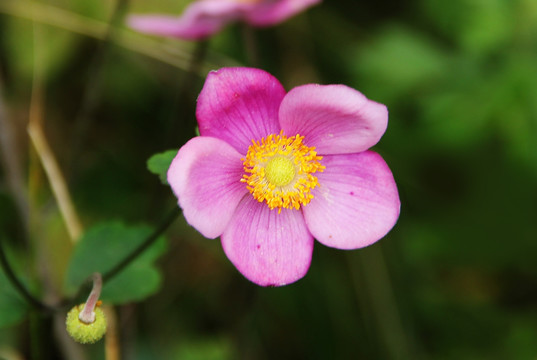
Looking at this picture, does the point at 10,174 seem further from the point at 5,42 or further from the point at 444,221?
the point at 444,221

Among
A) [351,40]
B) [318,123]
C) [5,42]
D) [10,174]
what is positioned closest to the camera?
[318,123]

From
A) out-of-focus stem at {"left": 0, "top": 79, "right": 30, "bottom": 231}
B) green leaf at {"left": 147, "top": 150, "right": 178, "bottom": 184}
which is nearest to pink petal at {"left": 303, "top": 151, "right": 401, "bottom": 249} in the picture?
green leaf at {"left": 147, "top": 150, "right": 178, "bottom": 184}

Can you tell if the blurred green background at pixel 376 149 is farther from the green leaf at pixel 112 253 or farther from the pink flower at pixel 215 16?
the green leaf at pixel 112 253

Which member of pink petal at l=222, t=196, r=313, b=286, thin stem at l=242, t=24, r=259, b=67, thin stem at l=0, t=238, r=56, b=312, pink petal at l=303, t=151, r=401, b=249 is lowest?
thin stem at l=0, t=238, r=56, b=312

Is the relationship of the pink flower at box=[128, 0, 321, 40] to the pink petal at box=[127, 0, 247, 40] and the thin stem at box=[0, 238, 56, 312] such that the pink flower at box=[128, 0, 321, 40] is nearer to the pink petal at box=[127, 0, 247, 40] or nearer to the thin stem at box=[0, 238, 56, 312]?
the pink petal at box=[127, 0, 247, 40]

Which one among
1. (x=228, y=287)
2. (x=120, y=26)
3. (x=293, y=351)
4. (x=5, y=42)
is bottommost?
(x=293, y=351)

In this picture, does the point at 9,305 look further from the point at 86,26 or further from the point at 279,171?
the point at 86,26

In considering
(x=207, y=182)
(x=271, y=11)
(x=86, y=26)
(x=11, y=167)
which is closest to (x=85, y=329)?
(x=207, y=182)

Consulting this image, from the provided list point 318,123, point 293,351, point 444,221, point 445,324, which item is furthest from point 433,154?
point 318,123

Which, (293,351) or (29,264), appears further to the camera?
(293,351)
